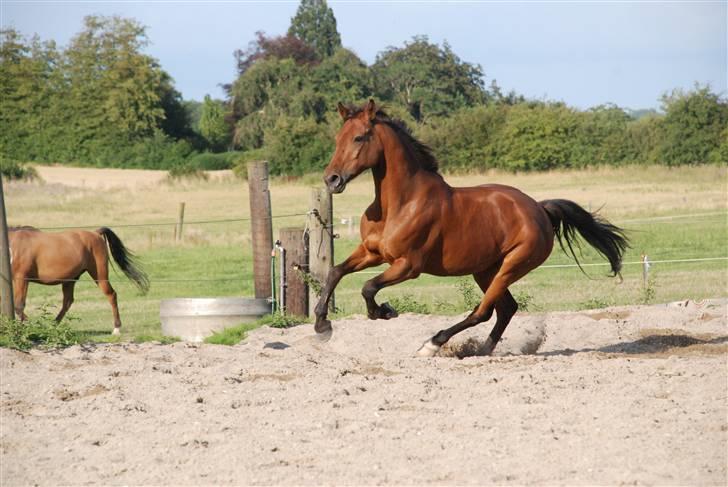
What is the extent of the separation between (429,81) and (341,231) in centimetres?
3757

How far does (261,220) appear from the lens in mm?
12188

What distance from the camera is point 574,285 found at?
59.4 feet

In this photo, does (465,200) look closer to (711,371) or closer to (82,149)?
(711,371)

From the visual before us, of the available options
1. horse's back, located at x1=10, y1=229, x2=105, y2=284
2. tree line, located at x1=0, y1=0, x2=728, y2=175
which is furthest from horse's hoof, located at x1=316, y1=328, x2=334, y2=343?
tree line, located at x1=0, y1=0, x2=728, y2=175

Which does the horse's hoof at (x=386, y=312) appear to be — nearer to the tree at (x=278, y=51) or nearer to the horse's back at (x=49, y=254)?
the horse's back at (x=49, y=254)

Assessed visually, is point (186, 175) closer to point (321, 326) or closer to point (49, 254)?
point (49, 254)

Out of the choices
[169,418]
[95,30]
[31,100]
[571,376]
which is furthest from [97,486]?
[95,30]

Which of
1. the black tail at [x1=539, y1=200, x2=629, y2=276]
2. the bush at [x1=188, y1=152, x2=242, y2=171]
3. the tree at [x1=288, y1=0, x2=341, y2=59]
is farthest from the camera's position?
the tree at [x1=288, y1=0, x2=341, y2=59]

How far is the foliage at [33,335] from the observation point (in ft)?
29.2

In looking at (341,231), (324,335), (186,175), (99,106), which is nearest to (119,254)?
(324,335)

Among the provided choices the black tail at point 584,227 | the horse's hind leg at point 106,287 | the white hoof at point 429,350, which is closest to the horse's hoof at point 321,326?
the white hoof at point 429,350

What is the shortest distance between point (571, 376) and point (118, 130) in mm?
57612

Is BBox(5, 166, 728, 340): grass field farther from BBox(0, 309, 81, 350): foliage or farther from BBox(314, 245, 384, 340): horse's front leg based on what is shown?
BBox(314, 245, 384, 340): horse's front leg

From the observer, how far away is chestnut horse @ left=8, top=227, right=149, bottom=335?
13.5m
